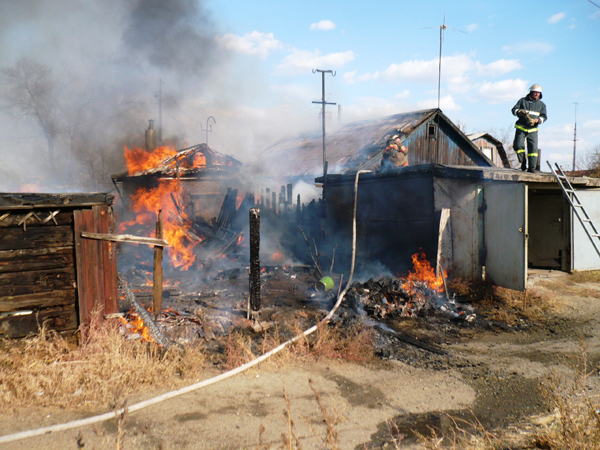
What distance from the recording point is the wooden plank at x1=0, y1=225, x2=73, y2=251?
4.98 metres

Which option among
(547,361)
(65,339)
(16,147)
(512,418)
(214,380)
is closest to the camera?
(512,418)

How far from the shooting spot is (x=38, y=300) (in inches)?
203

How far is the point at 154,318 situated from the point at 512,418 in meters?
5.53

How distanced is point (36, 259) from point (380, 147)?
556 inches

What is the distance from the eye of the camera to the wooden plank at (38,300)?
197 inches

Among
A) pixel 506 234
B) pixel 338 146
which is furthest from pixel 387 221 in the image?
pixel 338 146

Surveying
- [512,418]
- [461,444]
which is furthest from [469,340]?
[461,444]

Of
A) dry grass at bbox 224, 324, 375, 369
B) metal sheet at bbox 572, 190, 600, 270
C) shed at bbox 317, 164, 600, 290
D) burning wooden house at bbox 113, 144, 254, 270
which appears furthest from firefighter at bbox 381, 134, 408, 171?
burning wooden house at bbox 113, 144, 254, 270

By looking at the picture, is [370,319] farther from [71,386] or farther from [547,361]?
[71,386]

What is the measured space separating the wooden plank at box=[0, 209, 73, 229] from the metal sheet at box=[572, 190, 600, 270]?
11.0 m

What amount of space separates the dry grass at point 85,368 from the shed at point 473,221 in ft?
21.9

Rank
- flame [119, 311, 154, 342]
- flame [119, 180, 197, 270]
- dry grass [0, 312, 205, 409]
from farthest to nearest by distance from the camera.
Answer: flame [119, 180, 197, 270] → flame [119, 311, 154, 342] → dry grass [0, 312, 205, 409]

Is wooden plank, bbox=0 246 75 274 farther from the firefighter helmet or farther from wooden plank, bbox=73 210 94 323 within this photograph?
the firefighter helmet

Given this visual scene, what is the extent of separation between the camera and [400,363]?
5820 mm
